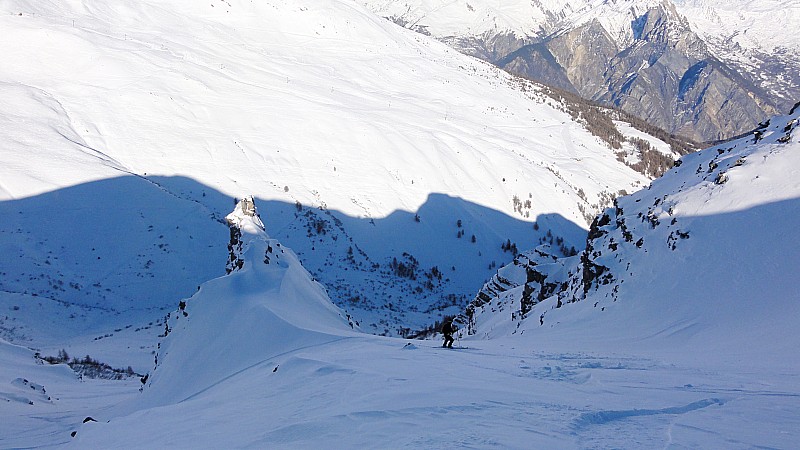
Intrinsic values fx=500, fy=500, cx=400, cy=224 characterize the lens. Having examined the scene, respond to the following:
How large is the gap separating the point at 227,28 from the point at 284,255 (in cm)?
7150

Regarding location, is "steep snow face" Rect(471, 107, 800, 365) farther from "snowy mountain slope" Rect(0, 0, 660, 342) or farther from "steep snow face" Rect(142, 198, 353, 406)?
"snowy mountain slope" Rect(0, 0, 660, 342)

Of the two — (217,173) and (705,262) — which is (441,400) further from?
(217,173)

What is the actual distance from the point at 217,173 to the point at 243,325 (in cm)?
3037

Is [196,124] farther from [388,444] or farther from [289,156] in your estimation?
[388,444]

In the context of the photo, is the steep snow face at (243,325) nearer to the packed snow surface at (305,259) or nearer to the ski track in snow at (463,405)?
the packed snow surface at (305,259)

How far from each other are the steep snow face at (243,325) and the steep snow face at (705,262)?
8.72m

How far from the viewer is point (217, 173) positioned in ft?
138

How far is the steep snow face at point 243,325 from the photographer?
43.2 ft

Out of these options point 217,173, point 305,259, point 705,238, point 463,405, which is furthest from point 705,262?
point 217,173

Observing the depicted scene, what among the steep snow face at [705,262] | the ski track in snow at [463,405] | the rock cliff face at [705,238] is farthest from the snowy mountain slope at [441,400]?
the rock cliff face at [705,238]

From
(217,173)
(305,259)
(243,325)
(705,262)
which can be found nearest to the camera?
(243,325)

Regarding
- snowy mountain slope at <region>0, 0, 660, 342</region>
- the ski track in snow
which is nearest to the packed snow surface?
the ski track in snow

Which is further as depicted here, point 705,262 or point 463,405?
point 705,262

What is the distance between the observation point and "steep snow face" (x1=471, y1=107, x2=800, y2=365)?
12367 mm
